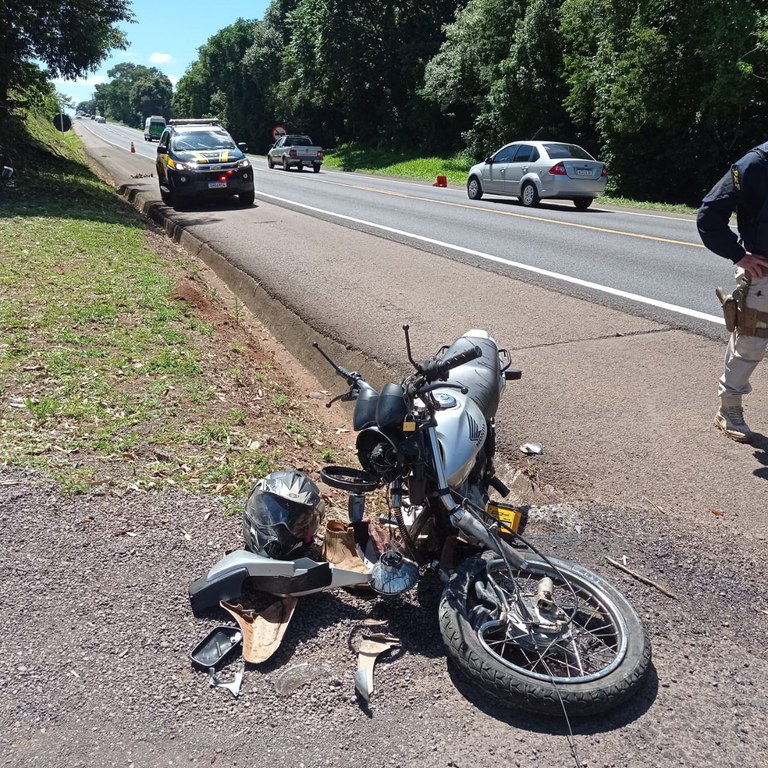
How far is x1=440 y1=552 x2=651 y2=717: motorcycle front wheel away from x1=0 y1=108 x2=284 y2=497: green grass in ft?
5.40

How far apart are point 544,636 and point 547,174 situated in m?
18.2

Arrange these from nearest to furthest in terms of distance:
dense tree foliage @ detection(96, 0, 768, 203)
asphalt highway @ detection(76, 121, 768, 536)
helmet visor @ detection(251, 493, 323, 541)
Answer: helmet visor @ detection(251, 493, 323, 541), asphalt highway @ detection(76, 121, 768, 536), dense tree foliage @ detection(96, 0, 768, 203)

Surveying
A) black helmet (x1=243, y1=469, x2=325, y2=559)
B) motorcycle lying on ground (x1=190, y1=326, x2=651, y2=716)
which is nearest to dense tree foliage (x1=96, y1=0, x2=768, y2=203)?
motorcycle lying on ground (x1=190, y1=326, x2=651, y2=716)

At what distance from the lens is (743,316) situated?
474 centimetres

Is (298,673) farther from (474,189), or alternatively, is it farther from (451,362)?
(474,189)

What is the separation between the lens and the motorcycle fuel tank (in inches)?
122

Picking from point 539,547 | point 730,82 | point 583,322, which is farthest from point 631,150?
point 539,547

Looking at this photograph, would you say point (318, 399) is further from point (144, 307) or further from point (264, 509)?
point (264, 509)

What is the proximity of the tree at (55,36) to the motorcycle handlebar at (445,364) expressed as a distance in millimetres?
18261

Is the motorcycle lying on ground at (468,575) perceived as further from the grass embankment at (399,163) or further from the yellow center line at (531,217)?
the grass embankment at (399,163)

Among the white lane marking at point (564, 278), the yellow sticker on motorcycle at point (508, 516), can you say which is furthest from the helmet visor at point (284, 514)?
the white lane marking at point (564, 278)

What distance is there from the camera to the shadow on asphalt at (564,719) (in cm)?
260

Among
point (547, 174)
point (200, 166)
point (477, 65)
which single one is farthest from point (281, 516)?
point (477, 65)

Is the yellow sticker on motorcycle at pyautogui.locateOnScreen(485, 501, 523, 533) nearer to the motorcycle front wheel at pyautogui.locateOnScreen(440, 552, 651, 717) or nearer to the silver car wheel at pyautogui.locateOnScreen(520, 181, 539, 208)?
the motorcycle front wheel at pyautogui.locateOnScreen(440, 552, 651, 717)
